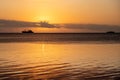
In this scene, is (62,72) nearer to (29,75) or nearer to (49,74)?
(49,74)

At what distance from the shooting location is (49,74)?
Result: 15797 mm

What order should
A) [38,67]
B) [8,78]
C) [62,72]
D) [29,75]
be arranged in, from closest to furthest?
A: [8,78], [29,75], [62,72], [38,67]

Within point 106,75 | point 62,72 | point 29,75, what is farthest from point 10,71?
point 106,75

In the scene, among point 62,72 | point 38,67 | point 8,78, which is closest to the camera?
point 8,78

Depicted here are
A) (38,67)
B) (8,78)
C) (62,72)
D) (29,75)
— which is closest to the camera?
(8,78)

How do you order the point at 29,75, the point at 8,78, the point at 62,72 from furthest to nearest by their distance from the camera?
the point at 62,72 → the point at 29,75 → the point at 8,78

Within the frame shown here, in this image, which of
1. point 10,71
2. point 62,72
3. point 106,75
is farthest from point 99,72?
point 10,71

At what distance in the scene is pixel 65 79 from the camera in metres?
14.4

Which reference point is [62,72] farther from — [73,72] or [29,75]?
[29,75]

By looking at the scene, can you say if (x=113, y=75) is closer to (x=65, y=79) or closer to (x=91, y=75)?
(x=91, y=75)

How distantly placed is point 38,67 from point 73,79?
4996 millimetres

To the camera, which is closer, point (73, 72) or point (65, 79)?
point (65, 79)

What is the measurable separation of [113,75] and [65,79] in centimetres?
287

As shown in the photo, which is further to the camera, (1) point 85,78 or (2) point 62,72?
(2) point 62,72
